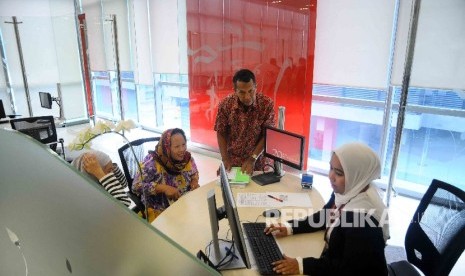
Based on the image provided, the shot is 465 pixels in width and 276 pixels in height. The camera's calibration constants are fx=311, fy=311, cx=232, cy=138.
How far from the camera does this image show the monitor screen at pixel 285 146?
2.08 metres

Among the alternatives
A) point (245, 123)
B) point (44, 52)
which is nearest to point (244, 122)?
point (245, 123)

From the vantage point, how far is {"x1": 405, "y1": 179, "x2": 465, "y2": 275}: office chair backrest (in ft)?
4.50

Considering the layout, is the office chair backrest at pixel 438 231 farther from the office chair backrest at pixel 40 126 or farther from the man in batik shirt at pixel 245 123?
the office chair backrest at pixel 40 126

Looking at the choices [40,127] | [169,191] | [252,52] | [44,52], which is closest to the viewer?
[169,191]

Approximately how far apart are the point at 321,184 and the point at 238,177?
6.50ft

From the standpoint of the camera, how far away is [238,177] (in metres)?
2.32

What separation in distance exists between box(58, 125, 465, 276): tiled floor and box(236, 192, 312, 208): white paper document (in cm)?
85

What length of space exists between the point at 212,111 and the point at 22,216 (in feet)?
14.5

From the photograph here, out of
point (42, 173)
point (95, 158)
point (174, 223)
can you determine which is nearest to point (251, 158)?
point (174, 223)

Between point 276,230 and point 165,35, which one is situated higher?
point 165,35

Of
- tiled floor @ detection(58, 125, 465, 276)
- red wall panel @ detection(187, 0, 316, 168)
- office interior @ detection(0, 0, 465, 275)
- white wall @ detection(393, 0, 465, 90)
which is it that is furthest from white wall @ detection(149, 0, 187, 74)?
white wall @ detection(393, 0, 465, 90)

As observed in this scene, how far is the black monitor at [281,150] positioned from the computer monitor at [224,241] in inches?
30.7

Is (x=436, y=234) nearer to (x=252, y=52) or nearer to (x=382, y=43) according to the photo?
(x=382, y=43)

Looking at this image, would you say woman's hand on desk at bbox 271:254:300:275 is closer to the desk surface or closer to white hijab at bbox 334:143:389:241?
the desk surface
